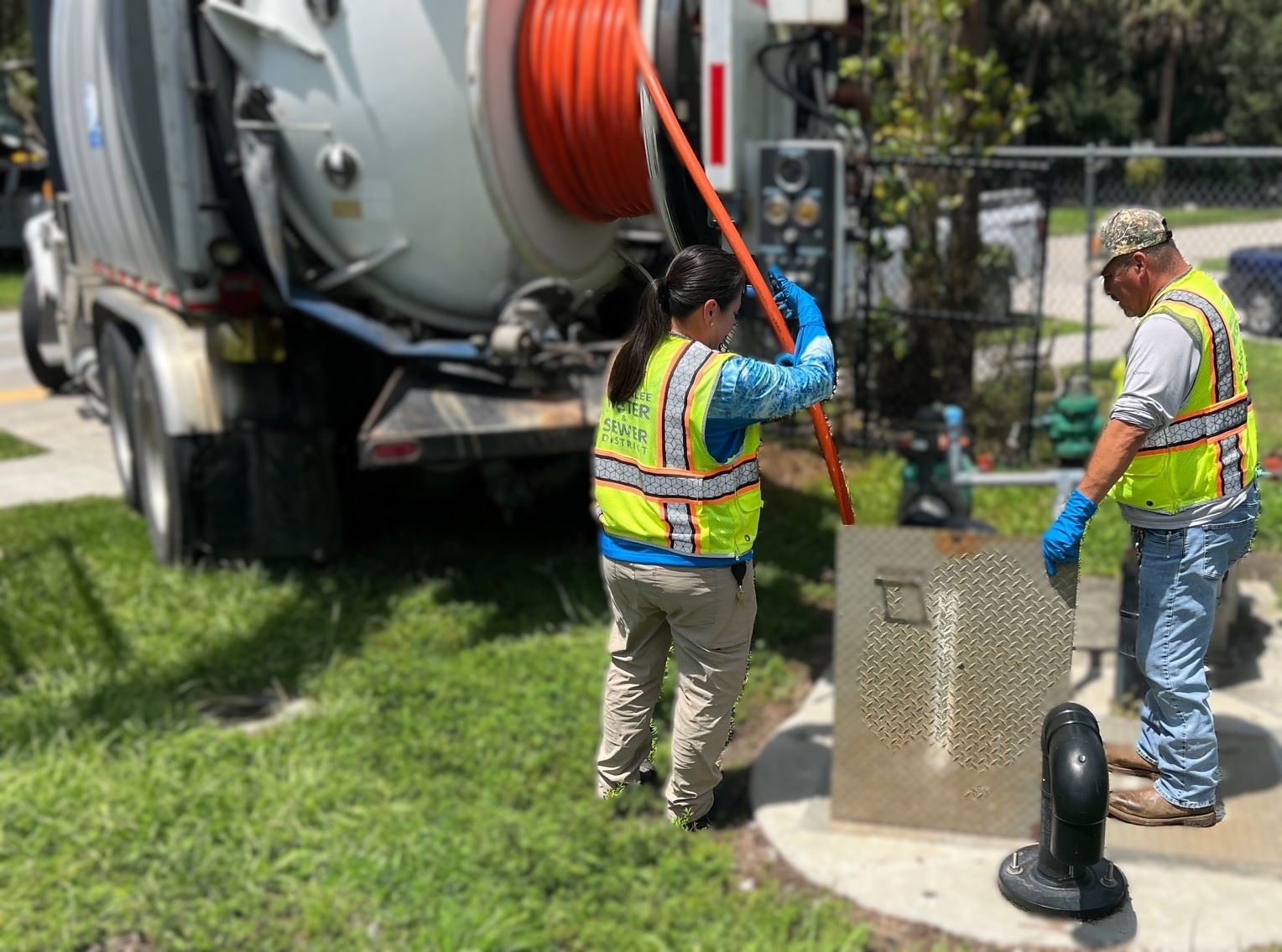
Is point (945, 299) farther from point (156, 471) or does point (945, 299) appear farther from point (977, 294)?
point (156, 471)

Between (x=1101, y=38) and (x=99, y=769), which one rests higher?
(x=1101, y=38)

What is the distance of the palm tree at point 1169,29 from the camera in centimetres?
4247

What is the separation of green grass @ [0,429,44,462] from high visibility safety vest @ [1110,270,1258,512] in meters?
15.8

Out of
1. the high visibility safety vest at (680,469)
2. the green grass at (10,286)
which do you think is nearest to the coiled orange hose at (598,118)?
the high visibility safety vest at (680,469)

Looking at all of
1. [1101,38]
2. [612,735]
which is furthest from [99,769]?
[1101,38]

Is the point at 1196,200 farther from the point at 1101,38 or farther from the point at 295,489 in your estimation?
the point at 1101,38

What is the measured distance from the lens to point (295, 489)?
32.8 ft

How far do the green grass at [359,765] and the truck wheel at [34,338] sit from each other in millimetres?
6800

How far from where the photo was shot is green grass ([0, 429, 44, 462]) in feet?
51.0

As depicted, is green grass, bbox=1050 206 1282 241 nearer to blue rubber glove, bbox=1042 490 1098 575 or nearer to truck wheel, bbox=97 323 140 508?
truck wheel, bbox=97 323 140 508

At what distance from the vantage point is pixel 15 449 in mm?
15797

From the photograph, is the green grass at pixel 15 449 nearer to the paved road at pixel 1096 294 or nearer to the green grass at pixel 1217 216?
the paved road at pixel 1096 294

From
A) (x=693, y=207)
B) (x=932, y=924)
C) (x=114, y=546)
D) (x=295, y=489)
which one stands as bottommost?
(x=932, y=924)

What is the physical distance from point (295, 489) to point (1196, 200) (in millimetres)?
10821
